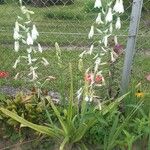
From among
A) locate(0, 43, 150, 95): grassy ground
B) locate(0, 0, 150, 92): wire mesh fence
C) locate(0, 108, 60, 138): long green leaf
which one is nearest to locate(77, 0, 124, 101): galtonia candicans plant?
locate(0, 108, 60, 138): long green leaf

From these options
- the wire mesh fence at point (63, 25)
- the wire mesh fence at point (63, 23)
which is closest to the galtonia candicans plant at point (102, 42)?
the wire mesh fence at point (63, 25)

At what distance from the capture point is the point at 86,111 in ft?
13.6

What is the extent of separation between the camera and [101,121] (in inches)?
159

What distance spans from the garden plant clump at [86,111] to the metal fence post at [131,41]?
0.13 m

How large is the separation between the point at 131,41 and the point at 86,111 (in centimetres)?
80

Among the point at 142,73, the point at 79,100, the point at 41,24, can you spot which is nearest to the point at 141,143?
the point at 79,100

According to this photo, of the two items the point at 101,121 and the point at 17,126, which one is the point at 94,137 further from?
the point at 17,126

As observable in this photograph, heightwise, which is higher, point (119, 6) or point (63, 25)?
point (119, 6)

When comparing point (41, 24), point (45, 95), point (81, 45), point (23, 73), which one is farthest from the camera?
point (41, 24)

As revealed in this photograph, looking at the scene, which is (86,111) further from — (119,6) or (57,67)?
(57,67)

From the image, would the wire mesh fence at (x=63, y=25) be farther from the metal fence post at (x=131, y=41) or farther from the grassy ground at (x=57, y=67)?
the metal fence post at (x=131, y=41)

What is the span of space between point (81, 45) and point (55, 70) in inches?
42.7

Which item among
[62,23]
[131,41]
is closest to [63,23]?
[62,23]

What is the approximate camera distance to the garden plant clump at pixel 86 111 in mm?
3963
